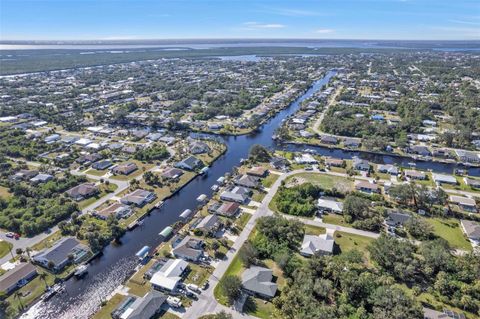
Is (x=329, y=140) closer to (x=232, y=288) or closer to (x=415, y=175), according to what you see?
(x=415, y=175)

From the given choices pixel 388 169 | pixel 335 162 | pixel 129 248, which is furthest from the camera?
pixel 335 162

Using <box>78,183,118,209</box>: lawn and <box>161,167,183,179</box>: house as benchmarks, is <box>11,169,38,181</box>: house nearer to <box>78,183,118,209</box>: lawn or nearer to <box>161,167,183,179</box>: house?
<box>78,183,118,209</box>: lawn

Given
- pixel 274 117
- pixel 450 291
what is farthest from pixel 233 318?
pixel 274 117

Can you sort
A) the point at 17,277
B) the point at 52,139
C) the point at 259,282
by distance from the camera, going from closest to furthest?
the point at 259,282 < the point at 17,277 < the point at 52,139

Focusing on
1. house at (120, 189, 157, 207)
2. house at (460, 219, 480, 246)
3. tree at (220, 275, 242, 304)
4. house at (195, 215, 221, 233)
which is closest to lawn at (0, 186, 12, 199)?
house at (120, 189, 157, 207)

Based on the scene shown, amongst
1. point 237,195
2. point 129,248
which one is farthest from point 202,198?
point 129,248
